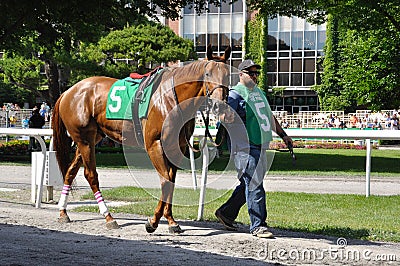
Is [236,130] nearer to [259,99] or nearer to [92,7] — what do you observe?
[259,99]

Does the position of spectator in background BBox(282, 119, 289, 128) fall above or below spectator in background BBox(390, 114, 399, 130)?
below

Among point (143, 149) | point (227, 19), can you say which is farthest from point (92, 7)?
point (227, 19)

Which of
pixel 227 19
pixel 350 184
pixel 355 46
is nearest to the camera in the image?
pixel 350 184

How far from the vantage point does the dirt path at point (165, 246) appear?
19.1 ft

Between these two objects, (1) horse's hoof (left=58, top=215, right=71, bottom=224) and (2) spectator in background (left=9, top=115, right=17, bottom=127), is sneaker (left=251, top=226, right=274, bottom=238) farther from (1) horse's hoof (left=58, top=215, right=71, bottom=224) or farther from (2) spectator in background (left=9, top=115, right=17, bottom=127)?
(2) spectator in background (left=9, top=115, right=17, bottom=127)

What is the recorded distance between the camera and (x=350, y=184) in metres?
14.8

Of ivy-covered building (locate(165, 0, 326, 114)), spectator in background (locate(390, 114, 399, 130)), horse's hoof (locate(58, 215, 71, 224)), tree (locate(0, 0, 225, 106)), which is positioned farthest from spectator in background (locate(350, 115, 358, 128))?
horse's hoof (locate(58, 215, 71, 224))

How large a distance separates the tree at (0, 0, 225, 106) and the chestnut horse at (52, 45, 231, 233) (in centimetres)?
Answer: 274

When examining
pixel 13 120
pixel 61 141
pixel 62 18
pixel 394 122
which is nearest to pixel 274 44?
pixel 394 122

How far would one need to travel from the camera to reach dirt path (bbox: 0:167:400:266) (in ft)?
19.1

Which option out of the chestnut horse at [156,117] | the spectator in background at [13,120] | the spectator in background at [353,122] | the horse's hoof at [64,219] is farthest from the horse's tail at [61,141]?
the spectator in background at [353,122]

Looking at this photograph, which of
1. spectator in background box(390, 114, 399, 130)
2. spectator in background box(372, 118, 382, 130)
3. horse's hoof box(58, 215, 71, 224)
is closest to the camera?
horse's hoof box(58, 215, 71, 224)

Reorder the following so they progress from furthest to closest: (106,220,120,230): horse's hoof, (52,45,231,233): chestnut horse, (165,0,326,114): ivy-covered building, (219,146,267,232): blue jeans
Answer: (165,0,326,114): ivy-covered building → (106,220,120,230): horse's hoof → (219,146,267,232): blue jeans → (52,45,231,233): chestnut horse

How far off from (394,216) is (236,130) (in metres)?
3.48
